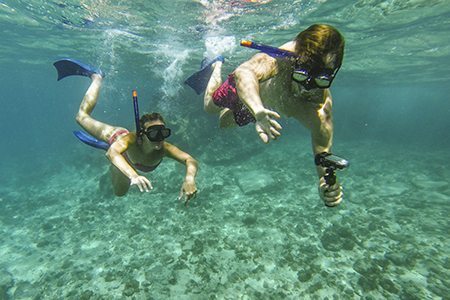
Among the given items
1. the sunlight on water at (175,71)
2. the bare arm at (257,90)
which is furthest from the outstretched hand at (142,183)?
the sunlight on water at (175,71)

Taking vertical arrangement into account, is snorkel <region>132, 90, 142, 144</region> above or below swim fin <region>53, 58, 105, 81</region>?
below

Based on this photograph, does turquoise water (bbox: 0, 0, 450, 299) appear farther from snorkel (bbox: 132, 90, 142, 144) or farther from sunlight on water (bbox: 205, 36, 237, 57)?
snorkel (bbox: 132, 90, 142, 144)

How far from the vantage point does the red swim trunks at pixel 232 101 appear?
15.1 ft

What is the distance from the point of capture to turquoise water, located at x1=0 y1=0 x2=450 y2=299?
24.2 feet

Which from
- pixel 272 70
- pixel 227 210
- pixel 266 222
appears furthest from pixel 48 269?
pixel 272 70

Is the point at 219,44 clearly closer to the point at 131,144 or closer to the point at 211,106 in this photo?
the point at 211,106

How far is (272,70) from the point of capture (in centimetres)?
306

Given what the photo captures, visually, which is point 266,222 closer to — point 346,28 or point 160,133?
point 160,133

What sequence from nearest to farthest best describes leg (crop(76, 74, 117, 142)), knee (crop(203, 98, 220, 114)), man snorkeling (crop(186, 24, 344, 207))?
man snorkeling (crop(186, 24, 344, 207)) → knee (crop(203, 98, 220, 114)) → leg (crop(76, 74, 117, 142))

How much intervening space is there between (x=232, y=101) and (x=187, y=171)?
5.13 feet

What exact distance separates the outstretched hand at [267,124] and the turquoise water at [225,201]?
580cm

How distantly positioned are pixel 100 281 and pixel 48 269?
8.10 ft

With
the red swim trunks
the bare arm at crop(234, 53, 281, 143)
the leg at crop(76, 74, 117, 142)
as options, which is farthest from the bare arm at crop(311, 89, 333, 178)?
the leg at crop(76, 74, 117, 142)

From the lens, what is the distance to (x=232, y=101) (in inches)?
184
